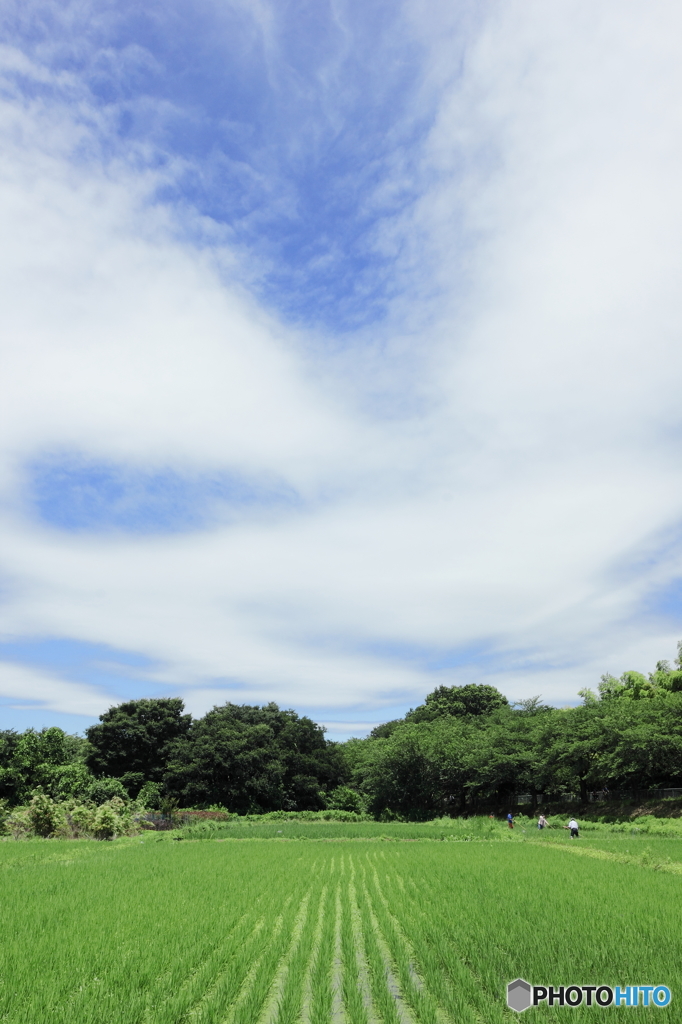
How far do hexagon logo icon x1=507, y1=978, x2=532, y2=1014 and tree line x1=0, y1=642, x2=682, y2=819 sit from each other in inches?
1183

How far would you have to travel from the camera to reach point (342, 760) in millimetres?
54625

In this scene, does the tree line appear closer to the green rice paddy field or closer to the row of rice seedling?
the green rice paddy field

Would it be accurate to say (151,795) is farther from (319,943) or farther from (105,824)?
(319,943)

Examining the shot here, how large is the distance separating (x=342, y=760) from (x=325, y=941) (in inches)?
1923

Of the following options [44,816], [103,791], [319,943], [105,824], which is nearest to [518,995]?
[319,943]

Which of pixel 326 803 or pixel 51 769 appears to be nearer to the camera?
pixel 51 769

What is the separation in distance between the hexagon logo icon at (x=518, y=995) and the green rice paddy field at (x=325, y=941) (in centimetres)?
10

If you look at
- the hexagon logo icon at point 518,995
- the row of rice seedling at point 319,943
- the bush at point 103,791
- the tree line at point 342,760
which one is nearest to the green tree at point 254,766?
the tree line at point 342,760

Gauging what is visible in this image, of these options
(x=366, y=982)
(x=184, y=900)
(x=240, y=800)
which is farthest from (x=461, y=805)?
(x=366, y=982)

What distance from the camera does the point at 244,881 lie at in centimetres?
1416

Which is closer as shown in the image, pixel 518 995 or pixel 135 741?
pixel 518 995

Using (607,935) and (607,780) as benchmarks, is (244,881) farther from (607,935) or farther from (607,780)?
(607,780)

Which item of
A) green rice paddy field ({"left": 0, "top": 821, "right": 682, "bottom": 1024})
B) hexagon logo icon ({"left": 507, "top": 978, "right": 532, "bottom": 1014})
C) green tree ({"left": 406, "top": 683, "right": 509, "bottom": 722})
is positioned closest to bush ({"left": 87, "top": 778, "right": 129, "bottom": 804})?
green rice paddy field ({"left": 0, "top": 821, "right": 682, "bottom": 1024})

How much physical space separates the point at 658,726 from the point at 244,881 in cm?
2746
